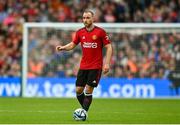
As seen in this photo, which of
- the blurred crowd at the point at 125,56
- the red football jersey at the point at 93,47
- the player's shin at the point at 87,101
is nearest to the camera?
the player's shin at the point at 87,101

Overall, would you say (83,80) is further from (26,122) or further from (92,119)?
(26,122)

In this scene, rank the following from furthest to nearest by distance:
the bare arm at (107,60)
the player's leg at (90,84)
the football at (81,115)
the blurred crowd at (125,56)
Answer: the blurred crowd at (125,56) < the player's leg at (90,84) < the bare arm at (107,60) < the football at (81,115)

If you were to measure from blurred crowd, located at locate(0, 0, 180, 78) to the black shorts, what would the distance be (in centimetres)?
1253

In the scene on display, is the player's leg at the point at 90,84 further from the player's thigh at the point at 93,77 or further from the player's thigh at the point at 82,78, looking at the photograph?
the player's thigh at the point at 82,78

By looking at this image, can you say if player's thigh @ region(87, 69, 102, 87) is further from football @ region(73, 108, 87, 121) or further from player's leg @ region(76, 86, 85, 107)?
football @ region(73, 108, 87, 121)

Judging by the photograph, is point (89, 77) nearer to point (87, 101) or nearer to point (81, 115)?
point (87, 101)

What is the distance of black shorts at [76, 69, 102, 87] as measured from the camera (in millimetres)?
15891

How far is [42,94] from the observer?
93.5 feet

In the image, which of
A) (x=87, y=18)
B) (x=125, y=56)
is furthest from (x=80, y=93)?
(x=125, y=56)

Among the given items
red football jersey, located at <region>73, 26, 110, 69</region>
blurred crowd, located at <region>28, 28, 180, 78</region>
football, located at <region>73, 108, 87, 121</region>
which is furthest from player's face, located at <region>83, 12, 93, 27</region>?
blurred crowd, located at <region>28, 28, 180, 78</region>

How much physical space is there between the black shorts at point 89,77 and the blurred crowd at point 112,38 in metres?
12.5

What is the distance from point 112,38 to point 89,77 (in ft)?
44.9

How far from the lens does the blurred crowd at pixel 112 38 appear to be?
28.8 m

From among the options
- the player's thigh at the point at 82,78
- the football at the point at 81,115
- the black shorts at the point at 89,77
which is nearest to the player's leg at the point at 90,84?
the black shorts at the point at 89,77
